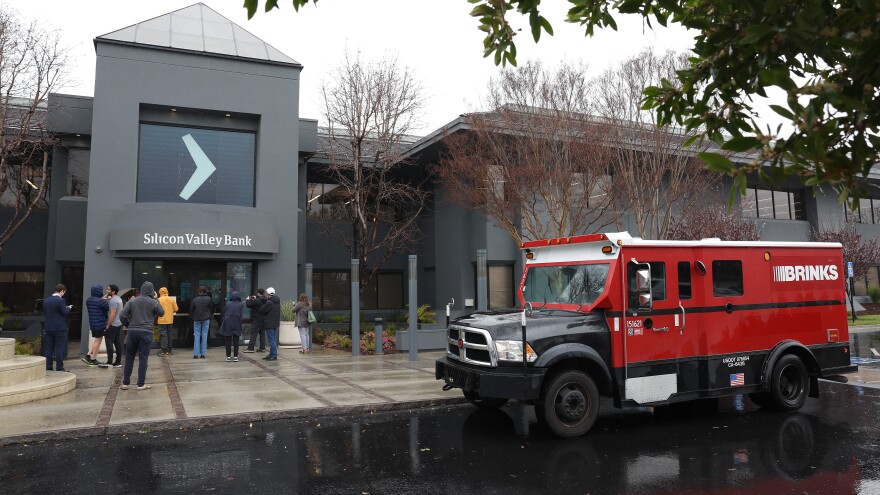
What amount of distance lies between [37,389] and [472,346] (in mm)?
7119

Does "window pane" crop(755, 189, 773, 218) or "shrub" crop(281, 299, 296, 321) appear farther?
"window pane" crop(755, 189, 773, 218)

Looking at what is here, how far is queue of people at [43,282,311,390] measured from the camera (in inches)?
398

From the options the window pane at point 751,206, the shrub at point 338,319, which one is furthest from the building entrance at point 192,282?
the window pane at point 751,206

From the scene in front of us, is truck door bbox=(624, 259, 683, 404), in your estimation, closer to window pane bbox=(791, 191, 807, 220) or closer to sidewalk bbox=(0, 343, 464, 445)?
sidewalk bbox=(0, 343, 464, 445)

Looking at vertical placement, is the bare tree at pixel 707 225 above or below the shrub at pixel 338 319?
above

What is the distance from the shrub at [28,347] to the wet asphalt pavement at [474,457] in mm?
9795

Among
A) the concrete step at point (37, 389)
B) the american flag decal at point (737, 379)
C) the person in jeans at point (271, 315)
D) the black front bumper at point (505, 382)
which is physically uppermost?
the person in jeans at point (271, 315)

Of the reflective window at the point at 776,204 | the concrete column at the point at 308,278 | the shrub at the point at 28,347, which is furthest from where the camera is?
the reflective window at the point at 776,204

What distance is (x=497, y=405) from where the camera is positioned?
348 inches

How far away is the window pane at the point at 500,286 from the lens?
22781 millimetres

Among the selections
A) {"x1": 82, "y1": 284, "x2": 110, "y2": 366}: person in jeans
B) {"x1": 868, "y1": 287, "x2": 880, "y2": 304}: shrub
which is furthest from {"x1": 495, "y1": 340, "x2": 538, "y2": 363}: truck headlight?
{"x1": 868, "y1": 287, "x2": 880, "y2": 304}: shrub

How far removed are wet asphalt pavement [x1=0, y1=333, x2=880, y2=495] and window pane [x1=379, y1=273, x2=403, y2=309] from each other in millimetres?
18329

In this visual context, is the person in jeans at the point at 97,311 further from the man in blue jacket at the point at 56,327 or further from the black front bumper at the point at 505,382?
the black front bumper at the point at 505,382

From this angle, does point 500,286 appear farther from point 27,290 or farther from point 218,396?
point 27,290
